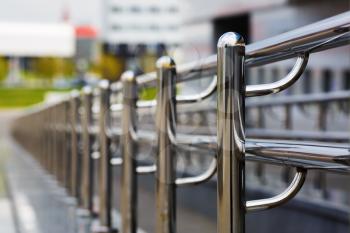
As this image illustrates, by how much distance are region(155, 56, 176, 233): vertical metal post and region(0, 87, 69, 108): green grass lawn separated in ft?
211

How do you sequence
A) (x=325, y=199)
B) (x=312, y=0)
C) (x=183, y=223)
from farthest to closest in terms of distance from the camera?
(x=312, y=0), (x=325, y=199), (x=183, y=223)

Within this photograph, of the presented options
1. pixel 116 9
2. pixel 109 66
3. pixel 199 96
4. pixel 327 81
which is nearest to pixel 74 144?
pixel 199 96

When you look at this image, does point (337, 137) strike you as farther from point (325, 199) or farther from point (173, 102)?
point (173, 102)

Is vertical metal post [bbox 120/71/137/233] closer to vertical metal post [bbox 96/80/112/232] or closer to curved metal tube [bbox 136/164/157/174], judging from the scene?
curved metal tube [bbox 136/164/157/174]

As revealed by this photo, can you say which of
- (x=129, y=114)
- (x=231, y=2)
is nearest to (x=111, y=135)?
(x=129, y=114)

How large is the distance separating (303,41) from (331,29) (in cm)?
16

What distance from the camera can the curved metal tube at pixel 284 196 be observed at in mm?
2090

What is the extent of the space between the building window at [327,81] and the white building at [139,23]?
3107 inches

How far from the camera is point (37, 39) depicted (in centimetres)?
2614

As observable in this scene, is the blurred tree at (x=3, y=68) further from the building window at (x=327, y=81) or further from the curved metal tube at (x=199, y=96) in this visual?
the curved metal tube at (x=199, y=96)

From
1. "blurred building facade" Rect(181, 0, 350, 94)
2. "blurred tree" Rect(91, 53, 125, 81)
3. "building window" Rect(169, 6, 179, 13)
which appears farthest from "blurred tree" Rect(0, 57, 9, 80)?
"blurred building facade" Rect(181, 0, 350, 94)

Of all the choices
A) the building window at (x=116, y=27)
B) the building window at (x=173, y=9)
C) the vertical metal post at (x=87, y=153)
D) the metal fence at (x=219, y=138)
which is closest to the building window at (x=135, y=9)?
the building window at (x=116, y=27)

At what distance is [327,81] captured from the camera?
24109 millimetres

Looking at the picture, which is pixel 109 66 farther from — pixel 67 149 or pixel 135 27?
pixel 67 149
